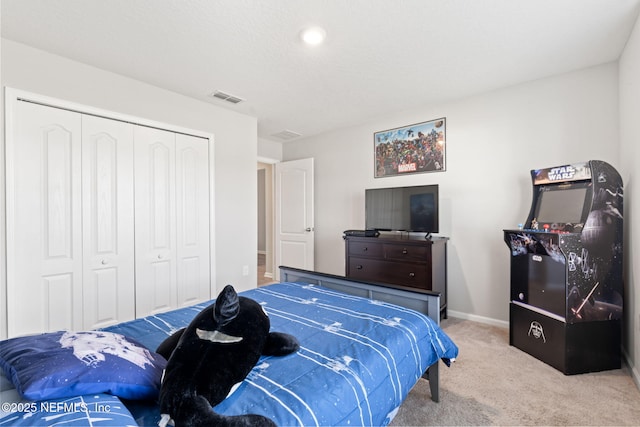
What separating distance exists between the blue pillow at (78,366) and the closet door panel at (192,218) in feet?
7.18

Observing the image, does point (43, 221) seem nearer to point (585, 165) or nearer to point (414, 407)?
point (414, 407)

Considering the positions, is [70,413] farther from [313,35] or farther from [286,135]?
[286,135]

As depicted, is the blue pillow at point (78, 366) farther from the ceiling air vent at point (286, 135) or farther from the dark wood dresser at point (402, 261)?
the ceiling air vent at point (286, 135)

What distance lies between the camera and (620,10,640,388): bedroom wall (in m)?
2.03

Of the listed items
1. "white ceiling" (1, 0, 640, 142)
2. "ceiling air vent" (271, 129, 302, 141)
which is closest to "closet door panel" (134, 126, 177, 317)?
"white ceiling" (1, 0, 640, 142)

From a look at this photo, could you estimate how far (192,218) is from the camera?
11.0 ft

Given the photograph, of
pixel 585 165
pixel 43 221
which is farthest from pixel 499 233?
pixel 43 221

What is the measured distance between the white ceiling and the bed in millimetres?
1871

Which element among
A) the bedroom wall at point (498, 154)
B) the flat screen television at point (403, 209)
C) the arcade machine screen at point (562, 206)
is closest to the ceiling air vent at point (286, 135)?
the bedroom wall at point (498, 154)

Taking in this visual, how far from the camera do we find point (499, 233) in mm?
3113

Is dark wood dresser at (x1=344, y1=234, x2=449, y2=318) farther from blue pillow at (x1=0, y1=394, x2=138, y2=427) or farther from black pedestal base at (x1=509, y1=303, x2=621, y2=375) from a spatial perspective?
blue pillow at (x1=0, y1=394, x2=138, y2=427)

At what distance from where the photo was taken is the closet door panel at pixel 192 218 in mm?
3238

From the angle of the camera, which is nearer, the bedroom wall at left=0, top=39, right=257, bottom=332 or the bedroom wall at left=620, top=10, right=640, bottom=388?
the bedroom wall at left=620, top=10, right=640, bottom=388

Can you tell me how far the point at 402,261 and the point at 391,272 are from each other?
0.20 meters
